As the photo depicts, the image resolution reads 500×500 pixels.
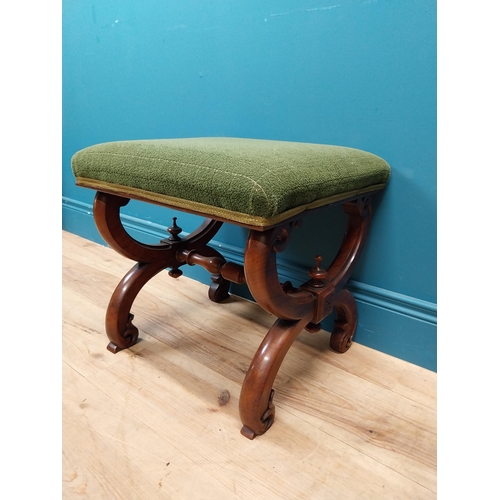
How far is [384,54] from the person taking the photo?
0.76m

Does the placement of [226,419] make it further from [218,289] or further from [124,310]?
[218,289]

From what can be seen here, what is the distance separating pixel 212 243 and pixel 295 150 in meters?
0.60

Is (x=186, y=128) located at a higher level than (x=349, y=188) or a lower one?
higher

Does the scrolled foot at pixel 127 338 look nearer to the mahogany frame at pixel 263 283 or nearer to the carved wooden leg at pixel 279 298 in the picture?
the mahogany frame at pixel 263 283

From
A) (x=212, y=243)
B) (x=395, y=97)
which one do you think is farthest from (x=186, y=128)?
(x=395, y=97)

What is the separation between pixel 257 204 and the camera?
0.49m

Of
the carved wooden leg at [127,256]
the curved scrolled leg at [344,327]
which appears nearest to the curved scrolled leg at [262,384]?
the curved scrolled leg at [344,327]

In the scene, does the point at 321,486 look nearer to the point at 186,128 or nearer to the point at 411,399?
the point at 411,399

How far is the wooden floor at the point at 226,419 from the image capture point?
1.86ft

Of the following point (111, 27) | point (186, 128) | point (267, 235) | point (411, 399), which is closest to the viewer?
point (267, 235)

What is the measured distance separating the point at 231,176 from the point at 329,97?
0.45 meters

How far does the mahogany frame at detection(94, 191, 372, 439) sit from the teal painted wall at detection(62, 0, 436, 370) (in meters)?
0.08

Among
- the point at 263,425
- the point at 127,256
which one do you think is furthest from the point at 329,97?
the point at 263,425

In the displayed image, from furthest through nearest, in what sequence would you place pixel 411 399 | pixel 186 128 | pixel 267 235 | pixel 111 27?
1. pixel 111 27
2. pixel 186 128
3. pixel 411 399
4. pixel 267 235
